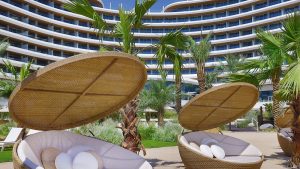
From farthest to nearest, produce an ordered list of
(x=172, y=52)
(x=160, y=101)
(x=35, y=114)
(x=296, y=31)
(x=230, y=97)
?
(x=160, y=101) < (x=172, y=52) < (x=296, y=31) < (x=230, y=97) < (x=35, y=114)

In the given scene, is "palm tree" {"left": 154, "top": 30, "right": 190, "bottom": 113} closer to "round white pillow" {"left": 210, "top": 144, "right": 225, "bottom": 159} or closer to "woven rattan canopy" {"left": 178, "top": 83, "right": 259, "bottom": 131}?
"woven rattan canopy" {"left": 178, "top": 83, "right": 259, "bottom": 131}

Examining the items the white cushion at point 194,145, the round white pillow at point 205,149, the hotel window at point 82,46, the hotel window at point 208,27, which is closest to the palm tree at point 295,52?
the round white pillow at point 205,149

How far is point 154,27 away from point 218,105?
6751 centimetres

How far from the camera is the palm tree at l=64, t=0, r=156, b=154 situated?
9305mm

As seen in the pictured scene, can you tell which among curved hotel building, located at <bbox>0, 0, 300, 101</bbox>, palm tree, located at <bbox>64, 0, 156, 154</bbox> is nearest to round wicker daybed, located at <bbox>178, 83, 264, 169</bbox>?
palm tree, located at <bbox>64, 0, 156, 154</bbox>

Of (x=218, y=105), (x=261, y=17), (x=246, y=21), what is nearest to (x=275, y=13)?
(x=261, y=17)

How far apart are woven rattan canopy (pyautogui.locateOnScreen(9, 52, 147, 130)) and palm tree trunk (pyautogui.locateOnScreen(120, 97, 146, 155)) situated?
2.81 meters

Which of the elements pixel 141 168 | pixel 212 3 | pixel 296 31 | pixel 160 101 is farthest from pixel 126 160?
pixel 212 3

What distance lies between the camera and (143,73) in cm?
577

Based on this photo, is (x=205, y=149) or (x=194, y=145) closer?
(x=205, y=149)

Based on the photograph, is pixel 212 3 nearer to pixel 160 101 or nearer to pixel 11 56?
pixel 11 56

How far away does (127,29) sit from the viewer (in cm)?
957

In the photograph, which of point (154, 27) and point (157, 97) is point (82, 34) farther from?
point (157, 97)

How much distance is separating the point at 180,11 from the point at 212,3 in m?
7.01
